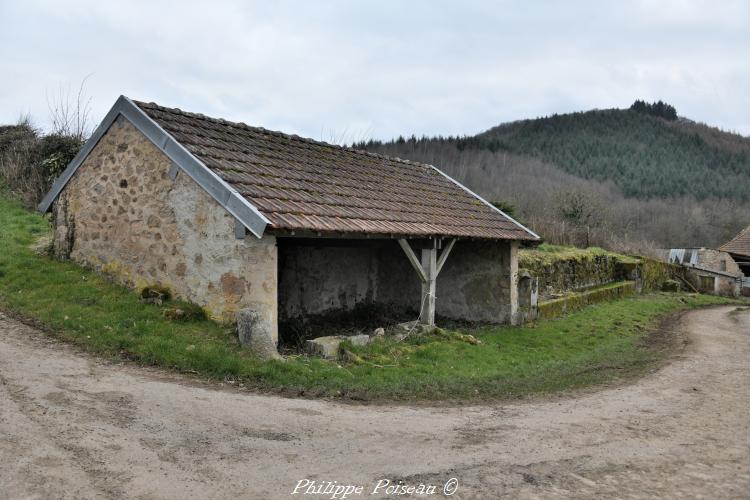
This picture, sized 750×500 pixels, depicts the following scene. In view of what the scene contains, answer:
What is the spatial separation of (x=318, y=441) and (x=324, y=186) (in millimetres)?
5496

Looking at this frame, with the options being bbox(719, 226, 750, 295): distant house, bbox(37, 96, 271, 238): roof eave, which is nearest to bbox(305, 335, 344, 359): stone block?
bbox(37, 96, 271, 238): roof eave

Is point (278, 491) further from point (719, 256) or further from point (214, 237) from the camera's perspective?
point (719, 256)

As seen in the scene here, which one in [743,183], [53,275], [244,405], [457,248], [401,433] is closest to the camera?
[401,433]

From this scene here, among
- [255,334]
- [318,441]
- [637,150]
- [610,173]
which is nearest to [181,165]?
[255,334]

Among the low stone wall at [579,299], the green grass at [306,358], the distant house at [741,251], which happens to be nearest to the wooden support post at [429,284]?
the green grass at [306,358]

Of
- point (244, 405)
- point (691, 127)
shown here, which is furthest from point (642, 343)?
point (691, 127)

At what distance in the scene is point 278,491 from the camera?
11.8 ft

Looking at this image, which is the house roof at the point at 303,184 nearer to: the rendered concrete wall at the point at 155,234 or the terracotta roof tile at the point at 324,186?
the terracotta roof tile at the point at 324,186

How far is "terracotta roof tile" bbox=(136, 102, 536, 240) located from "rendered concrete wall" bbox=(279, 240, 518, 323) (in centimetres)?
90

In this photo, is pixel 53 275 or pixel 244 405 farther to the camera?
pixel 53 275

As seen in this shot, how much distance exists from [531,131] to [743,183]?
25.6 metres

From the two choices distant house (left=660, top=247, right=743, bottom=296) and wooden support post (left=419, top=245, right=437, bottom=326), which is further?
distant house (left=660, top=247, right=743, bottom=296)

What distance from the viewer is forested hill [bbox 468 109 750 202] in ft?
201

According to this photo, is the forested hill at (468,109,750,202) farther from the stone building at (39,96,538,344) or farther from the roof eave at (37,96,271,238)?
the roof eave at (37,96,271,238)
